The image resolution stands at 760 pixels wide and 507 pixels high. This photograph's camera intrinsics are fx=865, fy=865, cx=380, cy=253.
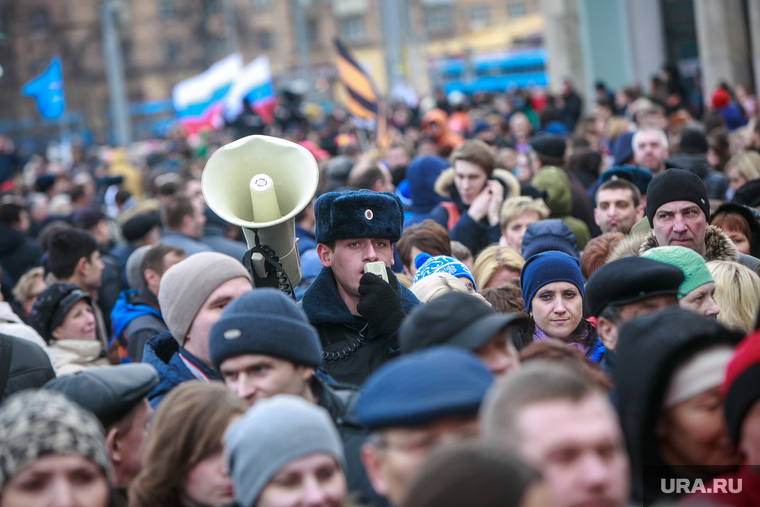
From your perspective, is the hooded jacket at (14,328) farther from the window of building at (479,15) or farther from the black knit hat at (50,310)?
the window of building at (479,15)

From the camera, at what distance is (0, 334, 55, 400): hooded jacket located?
145 inches

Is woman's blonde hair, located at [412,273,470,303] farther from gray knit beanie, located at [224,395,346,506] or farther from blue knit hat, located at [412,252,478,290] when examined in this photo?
gray knit beanie, located at [224,395,346,506]

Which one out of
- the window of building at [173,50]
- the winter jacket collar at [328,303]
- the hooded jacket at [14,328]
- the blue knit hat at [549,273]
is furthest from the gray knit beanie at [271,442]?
the window of building at [173,50]

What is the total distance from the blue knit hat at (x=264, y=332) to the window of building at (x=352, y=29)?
7276cm

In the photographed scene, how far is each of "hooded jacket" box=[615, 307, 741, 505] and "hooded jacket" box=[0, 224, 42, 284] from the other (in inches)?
297

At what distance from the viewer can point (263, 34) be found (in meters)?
70.1

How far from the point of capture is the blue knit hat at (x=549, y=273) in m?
4.31

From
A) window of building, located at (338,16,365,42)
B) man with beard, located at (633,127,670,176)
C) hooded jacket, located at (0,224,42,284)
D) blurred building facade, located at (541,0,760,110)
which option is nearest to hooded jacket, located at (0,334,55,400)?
man with beard, located at (633,127,670,176)

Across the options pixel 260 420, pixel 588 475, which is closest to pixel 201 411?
pixel 260 420

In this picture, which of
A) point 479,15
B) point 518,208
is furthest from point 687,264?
point 479,15

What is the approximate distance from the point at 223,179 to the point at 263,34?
225 ft

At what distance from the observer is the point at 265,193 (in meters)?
4.20

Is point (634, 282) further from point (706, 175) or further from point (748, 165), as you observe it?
point (706, 175)

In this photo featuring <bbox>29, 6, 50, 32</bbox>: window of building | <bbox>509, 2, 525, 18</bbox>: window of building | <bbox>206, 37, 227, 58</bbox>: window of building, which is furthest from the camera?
<bbox>509, 2, 525, 18</bbox>: window of building
